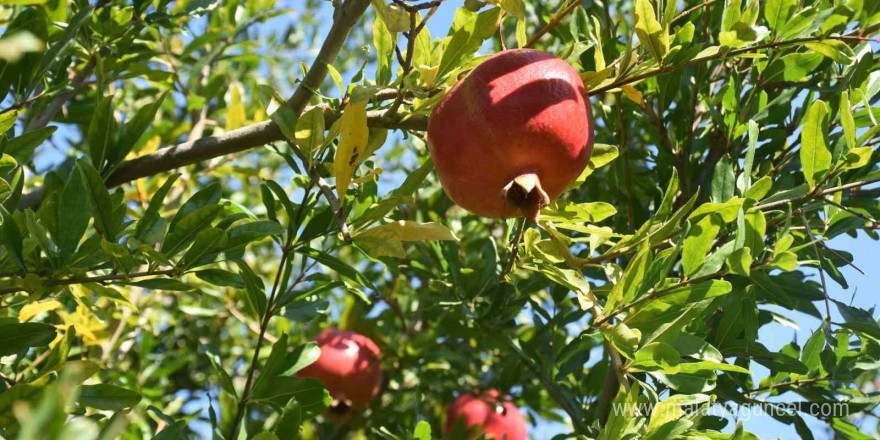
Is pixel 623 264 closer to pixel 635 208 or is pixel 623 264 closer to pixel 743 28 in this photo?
pixel 635 208

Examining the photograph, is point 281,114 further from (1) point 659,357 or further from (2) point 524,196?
(1) point 659,357

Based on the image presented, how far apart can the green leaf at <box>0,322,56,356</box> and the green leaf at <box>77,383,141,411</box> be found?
0.10 meters

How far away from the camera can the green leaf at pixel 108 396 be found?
3.57 ft

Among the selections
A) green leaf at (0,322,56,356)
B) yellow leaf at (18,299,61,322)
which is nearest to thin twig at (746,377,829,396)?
green leaf at (0,322,56,356)

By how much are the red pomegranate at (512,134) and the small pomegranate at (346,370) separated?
3.89ft

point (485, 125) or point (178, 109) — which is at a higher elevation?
point (485, 125)

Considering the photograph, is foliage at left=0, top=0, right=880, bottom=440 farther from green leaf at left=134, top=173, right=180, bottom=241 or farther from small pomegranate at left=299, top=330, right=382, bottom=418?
small pomegranate at left=299, top=330, right=382, bottom=418

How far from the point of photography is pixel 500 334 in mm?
1709

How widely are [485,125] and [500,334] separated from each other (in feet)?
2.78

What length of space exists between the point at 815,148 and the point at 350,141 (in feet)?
2.28

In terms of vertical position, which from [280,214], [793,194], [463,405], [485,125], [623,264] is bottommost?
[463,405]

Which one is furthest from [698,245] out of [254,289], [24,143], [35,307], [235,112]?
[235,112]

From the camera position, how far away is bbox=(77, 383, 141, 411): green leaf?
3.57ft

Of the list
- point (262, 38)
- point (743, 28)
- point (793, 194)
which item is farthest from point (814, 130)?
point (262, 38)
